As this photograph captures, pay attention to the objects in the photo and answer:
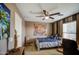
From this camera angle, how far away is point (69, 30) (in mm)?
2092

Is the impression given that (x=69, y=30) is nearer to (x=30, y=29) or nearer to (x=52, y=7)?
(x=52, y=7)

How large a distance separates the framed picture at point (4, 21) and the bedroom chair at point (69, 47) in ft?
3.61

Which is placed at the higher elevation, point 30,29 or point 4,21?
point 4,21

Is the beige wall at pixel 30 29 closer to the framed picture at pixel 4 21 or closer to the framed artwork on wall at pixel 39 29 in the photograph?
the framed artwork on wall at pixel 39 29

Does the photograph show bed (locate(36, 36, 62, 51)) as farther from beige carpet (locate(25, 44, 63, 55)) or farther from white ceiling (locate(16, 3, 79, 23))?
white ceiling (locate(16, 3, 79, 23))

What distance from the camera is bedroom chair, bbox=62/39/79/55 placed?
2054 millimetres

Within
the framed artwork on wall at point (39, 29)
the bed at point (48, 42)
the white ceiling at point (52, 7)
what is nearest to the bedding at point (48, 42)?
the bed at point (48, 42)

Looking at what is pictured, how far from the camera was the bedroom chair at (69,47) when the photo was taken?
80.9 inches

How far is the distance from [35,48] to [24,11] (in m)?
0.76

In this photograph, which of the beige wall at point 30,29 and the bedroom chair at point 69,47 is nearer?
the bedroom chair at point 69,47

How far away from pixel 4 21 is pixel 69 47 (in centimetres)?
133

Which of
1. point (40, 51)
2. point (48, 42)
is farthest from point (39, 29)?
point (40, 51)

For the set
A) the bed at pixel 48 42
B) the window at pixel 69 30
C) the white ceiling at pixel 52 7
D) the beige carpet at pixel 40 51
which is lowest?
the beige carpet at pixel 40 51
